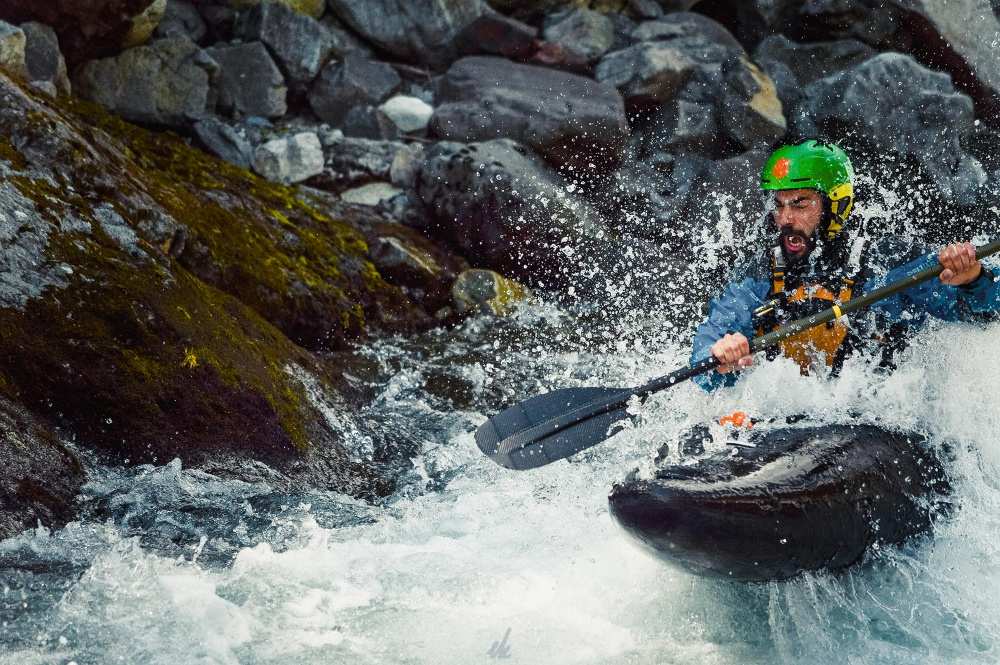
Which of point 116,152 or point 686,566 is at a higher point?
point 116,152

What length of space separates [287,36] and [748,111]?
4869mm

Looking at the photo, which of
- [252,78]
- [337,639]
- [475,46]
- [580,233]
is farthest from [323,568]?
[475,46]

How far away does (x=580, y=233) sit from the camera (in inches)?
344

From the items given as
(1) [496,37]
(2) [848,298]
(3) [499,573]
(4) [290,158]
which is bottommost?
(1) [496,37]

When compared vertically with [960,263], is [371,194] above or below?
below

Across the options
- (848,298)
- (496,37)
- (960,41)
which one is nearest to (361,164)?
(496,37)

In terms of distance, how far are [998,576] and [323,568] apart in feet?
9.15

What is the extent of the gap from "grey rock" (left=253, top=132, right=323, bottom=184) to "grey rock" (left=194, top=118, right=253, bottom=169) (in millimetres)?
99

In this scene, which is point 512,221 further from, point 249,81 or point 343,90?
point 249,81

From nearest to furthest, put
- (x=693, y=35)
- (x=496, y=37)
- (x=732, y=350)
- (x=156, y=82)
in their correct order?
(x=732, y=350), (x=156, y=82), (x=496, y=37), (x=693, y=35)

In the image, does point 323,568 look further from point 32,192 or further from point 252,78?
point 252,78

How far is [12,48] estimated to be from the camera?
671 cm

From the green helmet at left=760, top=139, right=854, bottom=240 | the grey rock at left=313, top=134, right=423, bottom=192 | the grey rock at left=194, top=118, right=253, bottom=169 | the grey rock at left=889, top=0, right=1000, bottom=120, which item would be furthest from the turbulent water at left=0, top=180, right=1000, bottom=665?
the grey rock at left=889, top=0, right=1000, bottom=120

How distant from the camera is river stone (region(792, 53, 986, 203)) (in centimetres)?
1127
